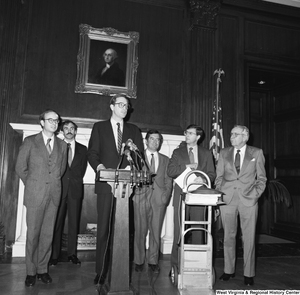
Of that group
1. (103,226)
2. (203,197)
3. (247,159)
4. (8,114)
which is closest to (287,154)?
(247,159)

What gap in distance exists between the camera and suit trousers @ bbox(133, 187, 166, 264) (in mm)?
3602

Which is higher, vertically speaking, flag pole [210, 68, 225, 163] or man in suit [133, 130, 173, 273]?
flag pole [210, 68, 225, 163]

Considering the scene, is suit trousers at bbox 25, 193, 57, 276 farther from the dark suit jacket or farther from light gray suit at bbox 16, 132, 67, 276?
the dark suit jacket

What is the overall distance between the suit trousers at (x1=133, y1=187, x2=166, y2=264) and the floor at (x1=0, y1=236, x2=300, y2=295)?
20cm

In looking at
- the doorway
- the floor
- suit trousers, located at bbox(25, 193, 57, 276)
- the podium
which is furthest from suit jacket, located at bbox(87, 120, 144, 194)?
the doorway

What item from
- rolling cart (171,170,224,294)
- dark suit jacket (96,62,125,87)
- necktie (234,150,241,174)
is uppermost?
dark suit jacket (96,62,125,87)

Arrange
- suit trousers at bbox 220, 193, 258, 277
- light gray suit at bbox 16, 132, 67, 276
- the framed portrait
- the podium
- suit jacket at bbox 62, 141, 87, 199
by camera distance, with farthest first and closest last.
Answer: the framed portrait
suit jacket at bbox 62, 141, 87, 199
suit trousers at bbox 220, 193, 258, 277
light gray suit at bbox 16, 132, 67, 276
the podium

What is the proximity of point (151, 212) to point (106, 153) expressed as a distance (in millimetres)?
1273

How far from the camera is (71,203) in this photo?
397cm

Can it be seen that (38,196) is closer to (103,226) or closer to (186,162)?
(103,226)

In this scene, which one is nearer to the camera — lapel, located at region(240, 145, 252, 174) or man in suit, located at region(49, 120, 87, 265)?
lapel, located at region(240, 145, 252, 174)

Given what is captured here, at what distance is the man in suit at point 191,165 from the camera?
129 inches

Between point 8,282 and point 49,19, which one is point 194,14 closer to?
point 49,19

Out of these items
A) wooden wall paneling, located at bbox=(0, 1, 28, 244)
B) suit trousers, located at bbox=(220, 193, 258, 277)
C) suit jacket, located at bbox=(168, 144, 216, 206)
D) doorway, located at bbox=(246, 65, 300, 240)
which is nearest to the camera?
suit trousers, located at bbox=(220, 193, 258, 277)
